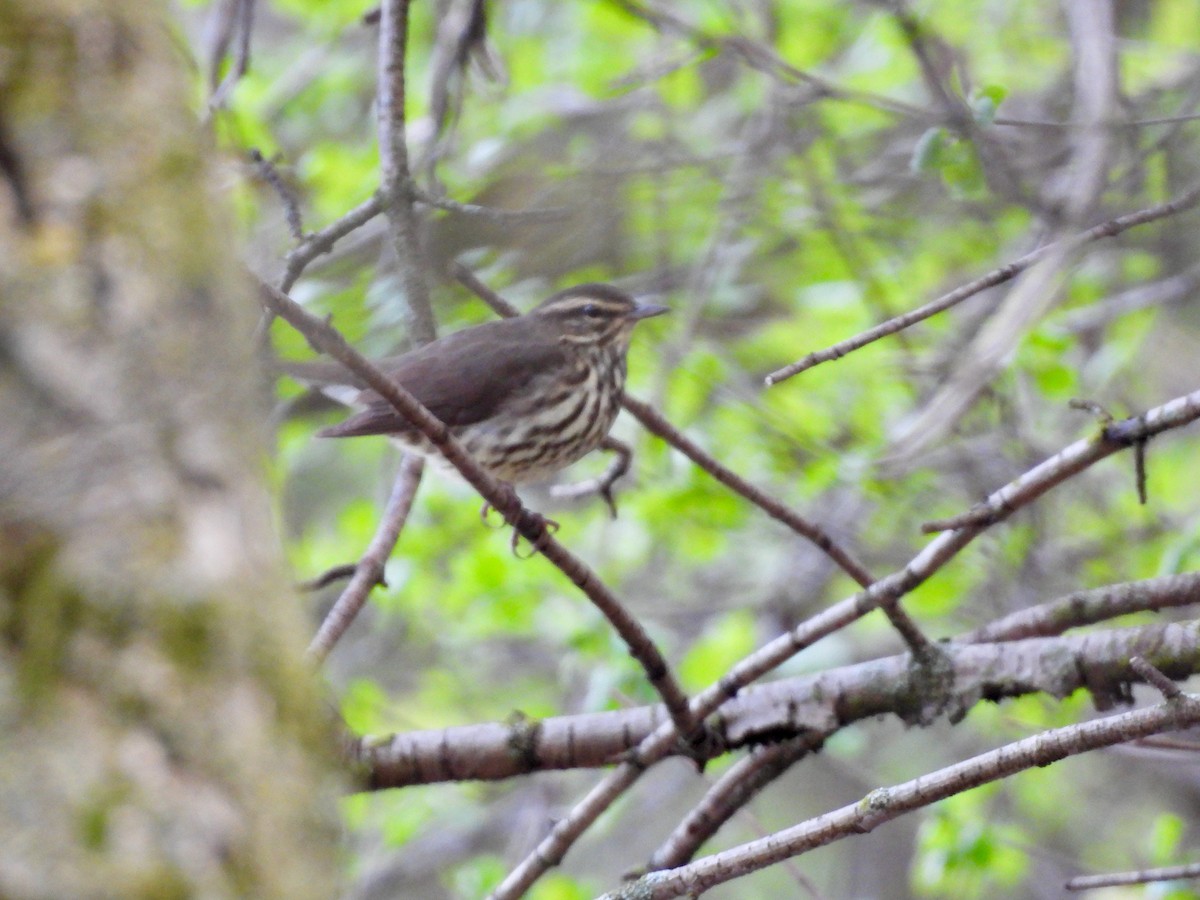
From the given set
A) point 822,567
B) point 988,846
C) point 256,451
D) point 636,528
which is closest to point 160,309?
point 256,451

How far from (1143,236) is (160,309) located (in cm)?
603

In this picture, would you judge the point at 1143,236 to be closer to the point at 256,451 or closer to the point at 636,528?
the point at 636,528

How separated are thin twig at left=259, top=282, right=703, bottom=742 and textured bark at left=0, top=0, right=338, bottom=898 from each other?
35.4 inches

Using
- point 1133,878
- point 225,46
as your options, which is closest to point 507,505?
point 1133,878

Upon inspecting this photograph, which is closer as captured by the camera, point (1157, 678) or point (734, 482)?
point (1157, 678)

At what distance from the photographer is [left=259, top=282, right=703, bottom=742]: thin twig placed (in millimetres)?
2316

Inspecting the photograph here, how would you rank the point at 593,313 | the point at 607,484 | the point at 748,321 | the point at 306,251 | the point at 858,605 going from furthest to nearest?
the point at 748,321
the point at 593,313
the point at 607,484
the point at 306,251
the point at 858,605

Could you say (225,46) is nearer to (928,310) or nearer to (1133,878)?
(928,310)

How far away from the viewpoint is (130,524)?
1204mm

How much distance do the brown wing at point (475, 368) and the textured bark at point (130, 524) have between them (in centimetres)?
324

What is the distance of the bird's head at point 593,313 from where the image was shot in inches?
203

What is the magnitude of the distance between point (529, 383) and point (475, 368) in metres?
0.23

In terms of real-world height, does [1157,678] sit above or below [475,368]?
below

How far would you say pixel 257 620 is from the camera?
1.24 meters
